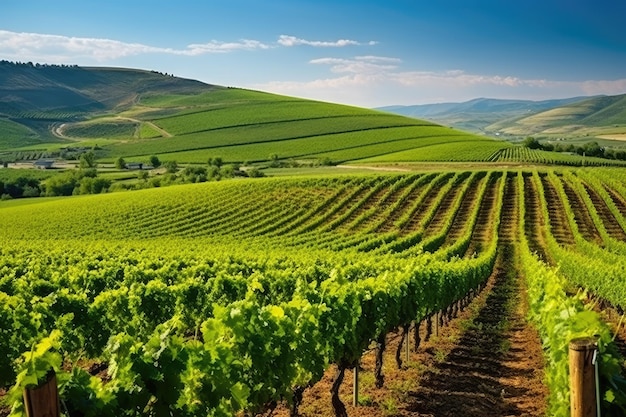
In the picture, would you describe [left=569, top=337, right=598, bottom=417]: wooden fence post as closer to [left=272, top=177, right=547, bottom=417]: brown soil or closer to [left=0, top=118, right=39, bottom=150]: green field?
[left=272, top=177, right=547, bottom=417]: brown soil

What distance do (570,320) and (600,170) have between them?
75976 mm

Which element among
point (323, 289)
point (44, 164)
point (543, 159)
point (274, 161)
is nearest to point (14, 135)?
point (44, 164)

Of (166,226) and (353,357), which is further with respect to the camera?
(166,226)

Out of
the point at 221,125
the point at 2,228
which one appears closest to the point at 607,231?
the point at 2,228

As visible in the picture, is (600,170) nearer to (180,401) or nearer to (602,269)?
(602,269)

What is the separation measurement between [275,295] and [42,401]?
546 inches

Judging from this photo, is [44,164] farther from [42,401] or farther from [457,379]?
[42,401]

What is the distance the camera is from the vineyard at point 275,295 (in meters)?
6.06

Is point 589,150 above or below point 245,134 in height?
above

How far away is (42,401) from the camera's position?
12.4ft

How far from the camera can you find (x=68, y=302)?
42.6ft

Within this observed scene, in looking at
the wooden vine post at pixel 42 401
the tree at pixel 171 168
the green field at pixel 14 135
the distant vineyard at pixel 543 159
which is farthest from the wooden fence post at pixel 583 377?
the green field at pixel 14 135

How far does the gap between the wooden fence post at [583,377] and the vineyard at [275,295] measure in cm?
86

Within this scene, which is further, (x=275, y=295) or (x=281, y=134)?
(x=281, y=134)
